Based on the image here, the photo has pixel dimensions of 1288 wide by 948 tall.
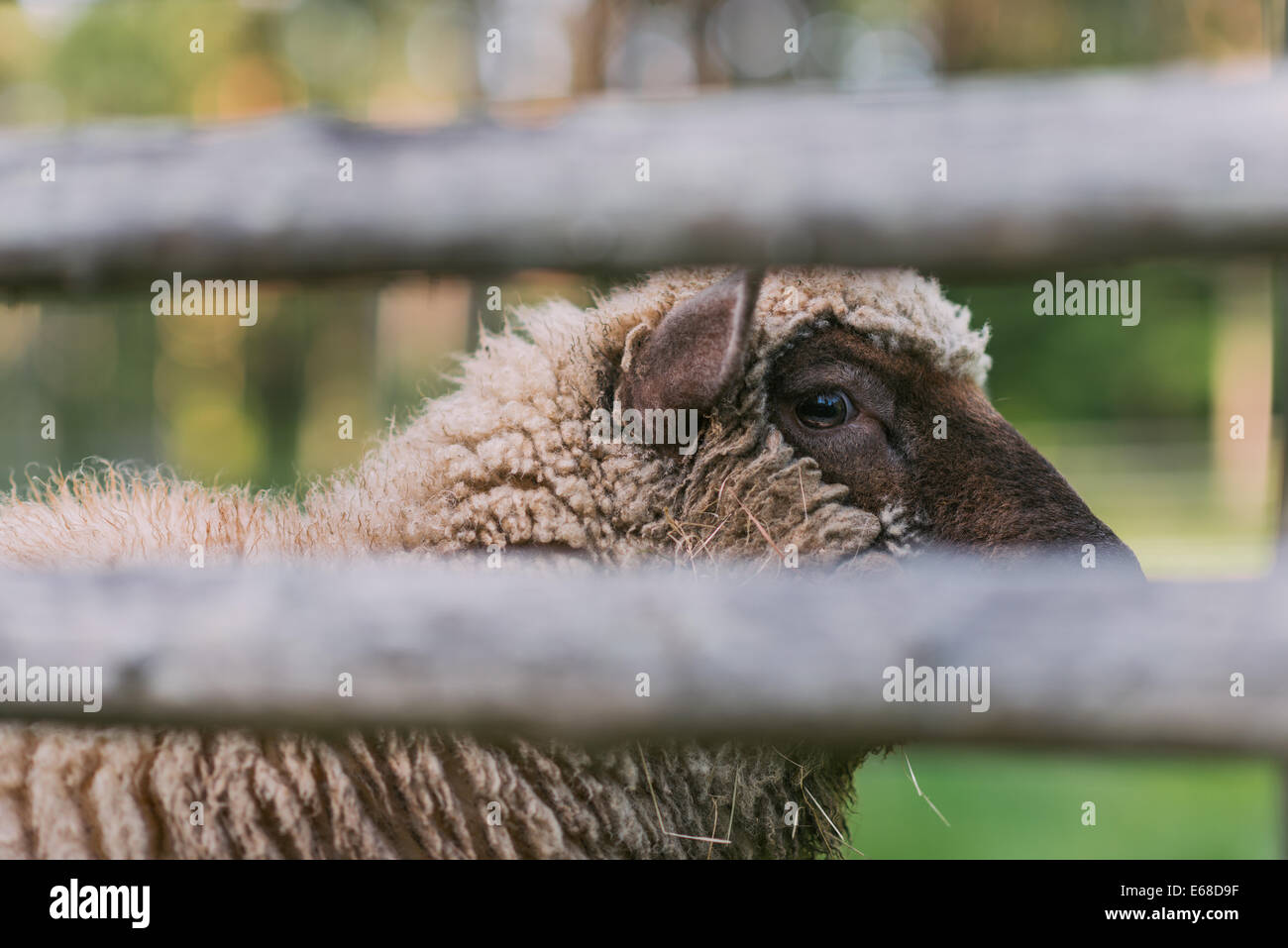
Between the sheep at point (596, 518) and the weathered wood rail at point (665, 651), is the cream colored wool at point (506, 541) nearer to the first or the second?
the sheep at point (596, 518)

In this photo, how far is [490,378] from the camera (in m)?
2.88

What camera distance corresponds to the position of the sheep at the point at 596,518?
208cm

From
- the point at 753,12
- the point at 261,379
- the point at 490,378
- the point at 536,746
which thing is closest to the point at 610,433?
the point at 490,378

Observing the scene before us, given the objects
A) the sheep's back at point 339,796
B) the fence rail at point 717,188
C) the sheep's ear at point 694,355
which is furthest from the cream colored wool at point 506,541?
the fence rail at point 717,188

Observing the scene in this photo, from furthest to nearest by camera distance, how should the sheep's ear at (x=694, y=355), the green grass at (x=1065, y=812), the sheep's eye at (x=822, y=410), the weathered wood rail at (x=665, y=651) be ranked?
the green grass at (x=1065, y=812) → the sheep's eye at (x=822, y=410) → the sheep's ear at (x=694, y=355) → the weathered wood rail at (x=665, y=651)

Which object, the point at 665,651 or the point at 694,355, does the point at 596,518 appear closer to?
the point at 694,355

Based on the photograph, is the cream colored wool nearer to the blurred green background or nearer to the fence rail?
the fence rail

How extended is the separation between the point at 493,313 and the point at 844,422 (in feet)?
30.2

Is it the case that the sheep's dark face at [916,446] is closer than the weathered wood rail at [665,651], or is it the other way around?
the weathered wood rail at [665,651]

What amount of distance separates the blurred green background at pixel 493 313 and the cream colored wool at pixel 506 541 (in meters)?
7.75

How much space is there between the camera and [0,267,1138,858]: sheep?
208 cm

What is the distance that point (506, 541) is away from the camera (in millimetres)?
2496
